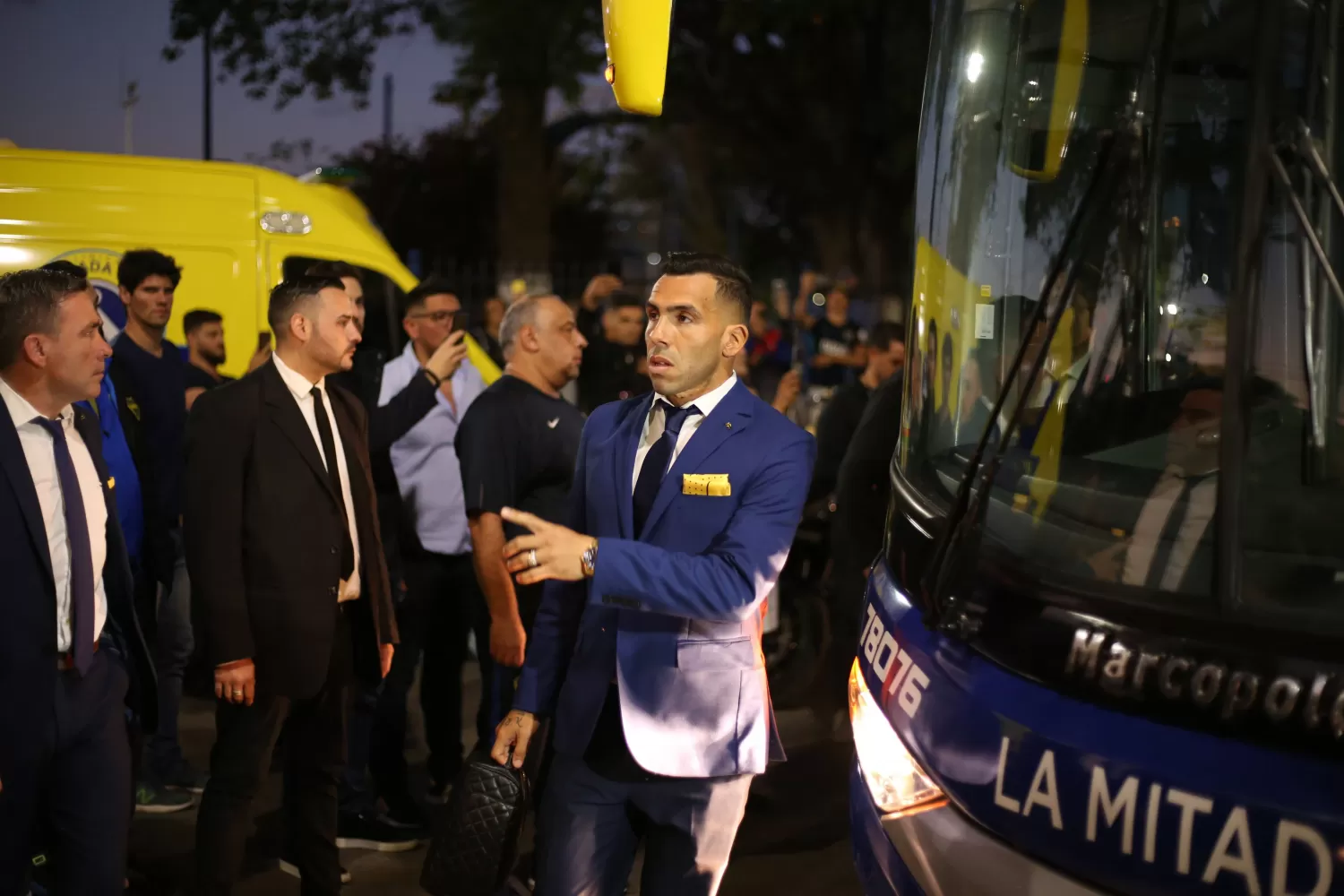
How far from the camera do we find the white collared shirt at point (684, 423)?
3098 mm

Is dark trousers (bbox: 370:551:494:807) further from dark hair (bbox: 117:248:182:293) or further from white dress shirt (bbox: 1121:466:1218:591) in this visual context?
white dress shirt (bbox: 1121:466:1218:591)

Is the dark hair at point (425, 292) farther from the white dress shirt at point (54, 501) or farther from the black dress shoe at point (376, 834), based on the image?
the white dress shirt at point (54, 501)

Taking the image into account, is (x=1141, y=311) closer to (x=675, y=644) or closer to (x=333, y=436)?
(x=675, y=644)

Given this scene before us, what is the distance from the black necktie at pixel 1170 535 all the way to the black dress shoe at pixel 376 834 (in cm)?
385

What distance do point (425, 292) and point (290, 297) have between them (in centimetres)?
193

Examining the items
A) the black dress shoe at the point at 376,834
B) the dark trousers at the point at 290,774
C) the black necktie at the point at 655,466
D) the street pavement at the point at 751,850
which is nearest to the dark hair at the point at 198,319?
the street pavement at the point at 751,850

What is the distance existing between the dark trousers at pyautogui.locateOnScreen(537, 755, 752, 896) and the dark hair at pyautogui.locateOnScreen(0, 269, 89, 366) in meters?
1.72

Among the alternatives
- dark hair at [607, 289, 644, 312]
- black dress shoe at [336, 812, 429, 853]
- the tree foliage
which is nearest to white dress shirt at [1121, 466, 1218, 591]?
black dress shoe at [336, 812, 429, 853]

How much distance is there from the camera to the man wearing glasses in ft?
17.8

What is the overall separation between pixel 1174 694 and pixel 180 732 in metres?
5.80

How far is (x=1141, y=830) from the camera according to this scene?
6.30 ft

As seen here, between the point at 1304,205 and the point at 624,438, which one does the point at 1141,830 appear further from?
the point at 624,438

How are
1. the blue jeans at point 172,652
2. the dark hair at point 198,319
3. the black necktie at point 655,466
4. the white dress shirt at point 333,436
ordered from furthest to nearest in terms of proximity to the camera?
the dark hair at point 198,319 < the blue jeans at point 172,652 < the white dress shirt at point 333,436 < the black necktie at point 655,466

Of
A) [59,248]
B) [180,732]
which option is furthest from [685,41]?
[180,732]
